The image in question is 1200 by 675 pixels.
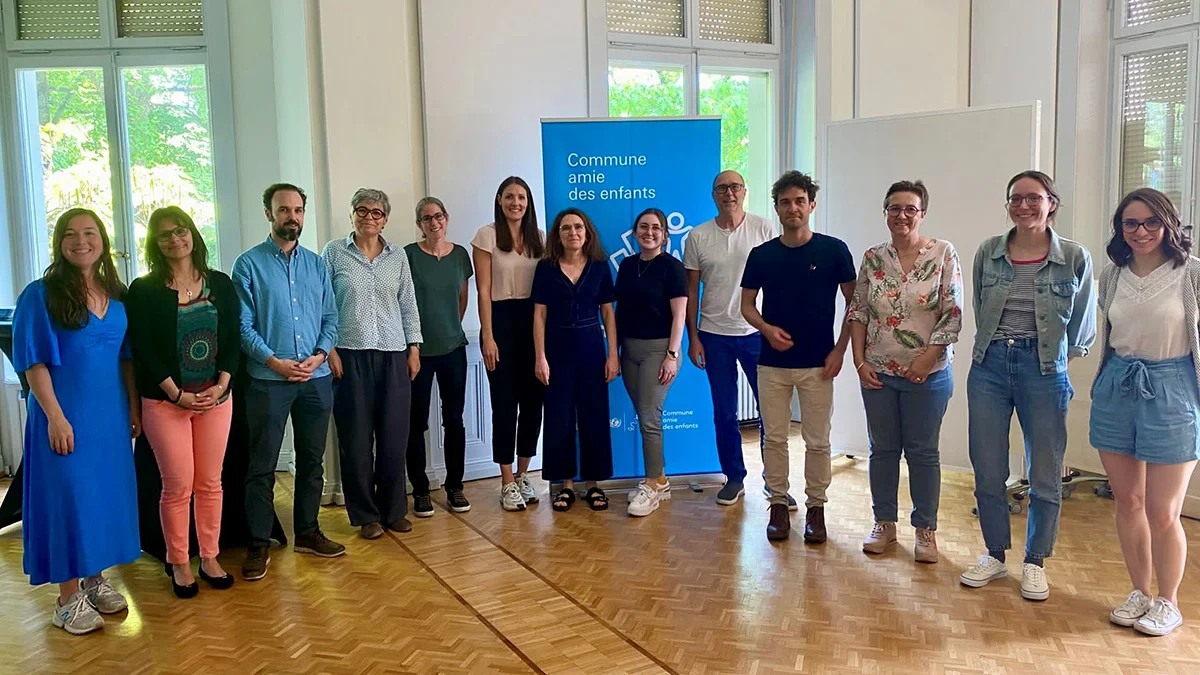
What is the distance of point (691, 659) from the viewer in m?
2.95

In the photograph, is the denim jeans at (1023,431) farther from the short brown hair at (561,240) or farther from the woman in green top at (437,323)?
the woman in green top at (437,323)

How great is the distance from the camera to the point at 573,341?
4445 mm

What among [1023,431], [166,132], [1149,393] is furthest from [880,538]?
[166,132]

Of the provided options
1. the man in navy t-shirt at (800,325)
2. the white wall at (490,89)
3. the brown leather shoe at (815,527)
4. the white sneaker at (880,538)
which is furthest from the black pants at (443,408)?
the white sneaker at (880,538)

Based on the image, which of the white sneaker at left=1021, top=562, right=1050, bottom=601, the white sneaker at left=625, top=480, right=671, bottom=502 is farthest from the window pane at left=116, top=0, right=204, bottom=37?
the white sneaker at left=1021, top=562, right=1050, bottom=601

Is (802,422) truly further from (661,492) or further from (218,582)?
(218,582)

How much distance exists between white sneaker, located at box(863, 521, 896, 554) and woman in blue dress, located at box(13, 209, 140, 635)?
307 cm

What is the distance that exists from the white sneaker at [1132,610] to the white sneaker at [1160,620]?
3 cm

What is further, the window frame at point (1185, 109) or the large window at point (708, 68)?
the large window at point (708, 68)

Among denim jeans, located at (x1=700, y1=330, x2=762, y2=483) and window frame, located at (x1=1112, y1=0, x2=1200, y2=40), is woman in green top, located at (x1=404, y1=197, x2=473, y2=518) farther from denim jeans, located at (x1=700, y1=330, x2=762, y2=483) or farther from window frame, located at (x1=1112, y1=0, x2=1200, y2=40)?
window frame, located at (x1=1112, y1=0, x2=1200, y2=40)

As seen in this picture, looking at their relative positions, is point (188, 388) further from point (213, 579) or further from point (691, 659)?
point (691, 659)

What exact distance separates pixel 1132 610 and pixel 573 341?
260 cm

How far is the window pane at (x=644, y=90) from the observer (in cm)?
607

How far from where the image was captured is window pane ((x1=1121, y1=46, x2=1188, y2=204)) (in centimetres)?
550
